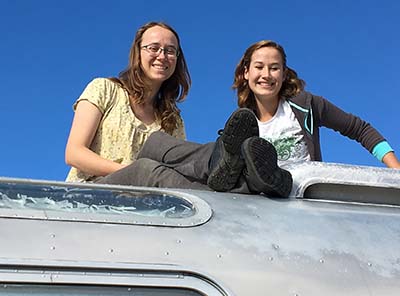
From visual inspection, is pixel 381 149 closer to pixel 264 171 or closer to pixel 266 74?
pixel 266 74

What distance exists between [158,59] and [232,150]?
1.46 m

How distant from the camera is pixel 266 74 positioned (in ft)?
13.7

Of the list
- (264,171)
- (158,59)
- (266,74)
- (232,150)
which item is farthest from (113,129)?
(264,171)

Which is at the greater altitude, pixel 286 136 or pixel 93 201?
pixel 286 136

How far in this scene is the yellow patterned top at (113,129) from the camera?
367 centimetres

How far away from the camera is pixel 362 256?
214cm

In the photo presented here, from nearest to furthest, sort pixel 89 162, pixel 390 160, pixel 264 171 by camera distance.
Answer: pixel 264 171, pixel 89 162, pixel 390 160

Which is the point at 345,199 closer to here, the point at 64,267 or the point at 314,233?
the point at 314,233

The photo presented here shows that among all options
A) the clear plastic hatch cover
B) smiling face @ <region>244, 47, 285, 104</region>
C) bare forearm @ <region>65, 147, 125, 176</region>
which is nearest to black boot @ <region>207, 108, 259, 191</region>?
the clear plastic hatch cover

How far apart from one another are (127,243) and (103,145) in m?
1.79

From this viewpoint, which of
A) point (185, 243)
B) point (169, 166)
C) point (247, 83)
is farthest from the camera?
point (247, 83)

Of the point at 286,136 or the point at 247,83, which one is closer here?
the point at 286,136

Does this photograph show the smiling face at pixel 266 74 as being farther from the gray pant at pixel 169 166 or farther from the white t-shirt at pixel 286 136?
the gray pant at pixel 169 166

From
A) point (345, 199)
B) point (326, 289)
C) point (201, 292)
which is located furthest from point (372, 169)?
point (201, 292)
